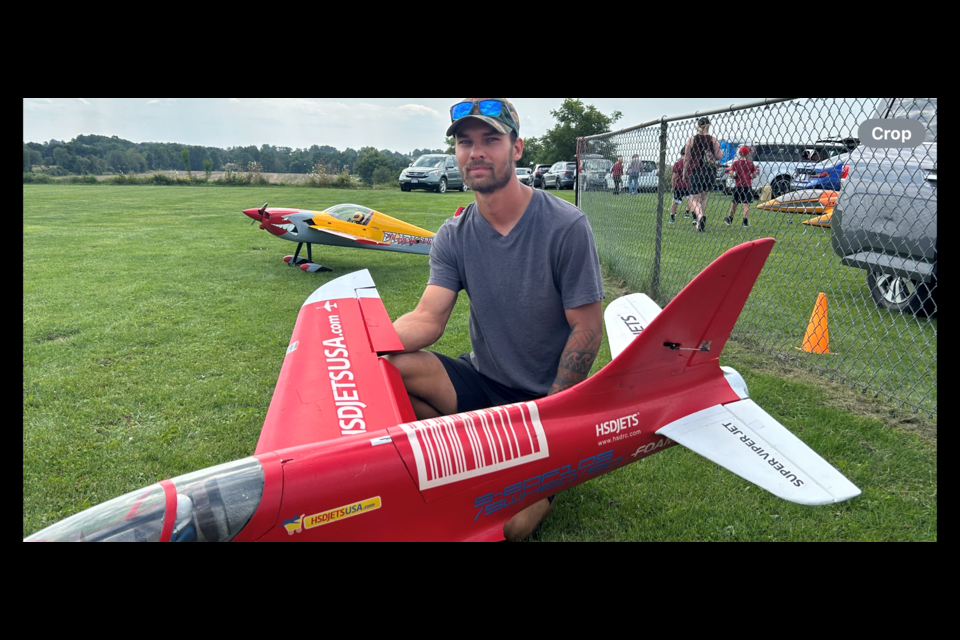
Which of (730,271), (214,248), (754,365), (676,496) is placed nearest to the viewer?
(730,271)

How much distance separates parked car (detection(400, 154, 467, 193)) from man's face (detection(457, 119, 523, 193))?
91.3 feet

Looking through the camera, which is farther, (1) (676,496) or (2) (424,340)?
(2) (424,340)

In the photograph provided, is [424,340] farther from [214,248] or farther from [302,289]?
[214,248]

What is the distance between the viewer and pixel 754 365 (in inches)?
196

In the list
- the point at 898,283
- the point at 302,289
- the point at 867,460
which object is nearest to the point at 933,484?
the point at 867,460

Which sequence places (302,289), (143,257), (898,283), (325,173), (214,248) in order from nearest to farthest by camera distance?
(898,283) → (302,289) → (143,257) → (214,248) → (325,173)

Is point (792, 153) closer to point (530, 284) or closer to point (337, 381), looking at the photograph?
point (530, 284)

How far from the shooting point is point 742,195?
5.98 meters

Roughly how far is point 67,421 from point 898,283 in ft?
25.0

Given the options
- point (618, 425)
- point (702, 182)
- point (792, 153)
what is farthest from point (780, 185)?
point (618, 425)

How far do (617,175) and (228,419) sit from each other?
6.94 meters

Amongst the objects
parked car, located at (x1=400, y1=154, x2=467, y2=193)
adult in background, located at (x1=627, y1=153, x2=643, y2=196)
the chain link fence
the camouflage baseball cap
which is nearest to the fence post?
the chain link fence

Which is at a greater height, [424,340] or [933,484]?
[424,340]

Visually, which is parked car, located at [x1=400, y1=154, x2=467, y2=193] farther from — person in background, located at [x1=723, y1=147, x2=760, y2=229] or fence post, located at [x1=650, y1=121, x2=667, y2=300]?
person in background, located at [x1=723, y1=147, x2=760, y2=229]
